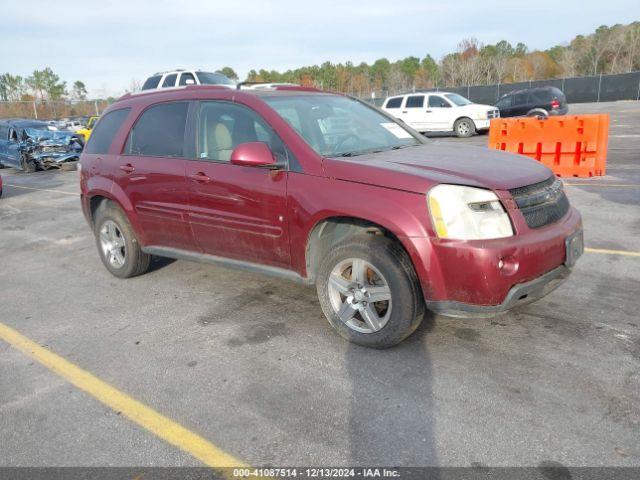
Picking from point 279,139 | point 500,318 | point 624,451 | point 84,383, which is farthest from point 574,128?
point 84,383

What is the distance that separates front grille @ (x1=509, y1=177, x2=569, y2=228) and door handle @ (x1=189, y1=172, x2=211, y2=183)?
7.65 feet

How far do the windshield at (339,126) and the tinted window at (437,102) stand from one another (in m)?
15.4

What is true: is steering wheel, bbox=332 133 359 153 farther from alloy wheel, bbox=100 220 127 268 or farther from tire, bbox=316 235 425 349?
alloy wheel, bbox=100 220 127 268

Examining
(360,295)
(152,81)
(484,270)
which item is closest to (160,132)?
(360,295)

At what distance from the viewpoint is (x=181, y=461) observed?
2570mm

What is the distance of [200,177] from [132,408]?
1938 mm

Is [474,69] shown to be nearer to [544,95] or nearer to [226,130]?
[544,95]

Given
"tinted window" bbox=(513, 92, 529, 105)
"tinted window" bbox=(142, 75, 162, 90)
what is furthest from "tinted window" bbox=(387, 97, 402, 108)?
"tinted window" bbox=(142, 75, 162, 90)

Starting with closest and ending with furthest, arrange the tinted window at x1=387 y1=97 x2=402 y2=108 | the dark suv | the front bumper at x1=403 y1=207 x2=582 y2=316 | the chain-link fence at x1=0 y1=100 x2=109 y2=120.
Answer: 1. the front bumper at x1=403 y1=207 x2=582 y2=316
2. the tinted window at x1=387 y1=97 x2=402 y2=108
3. the dark suv
4. the chain-link fence at x1=0 y1=100 x2=109 y2=120

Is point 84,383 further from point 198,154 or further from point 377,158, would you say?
point 377,158

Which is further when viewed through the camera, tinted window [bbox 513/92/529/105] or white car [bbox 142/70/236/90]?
tinted window [bbox 513/92/529/105]

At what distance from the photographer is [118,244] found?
5395mm

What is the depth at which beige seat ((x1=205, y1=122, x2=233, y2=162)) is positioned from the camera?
13.9 feet

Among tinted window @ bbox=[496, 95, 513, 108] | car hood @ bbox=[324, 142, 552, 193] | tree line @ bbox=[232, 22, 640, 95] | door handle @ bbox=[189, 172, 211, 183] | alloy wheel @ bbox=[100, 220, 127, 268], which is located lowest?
alloy wheel @ bbox=[100, 220, 127, 268]
